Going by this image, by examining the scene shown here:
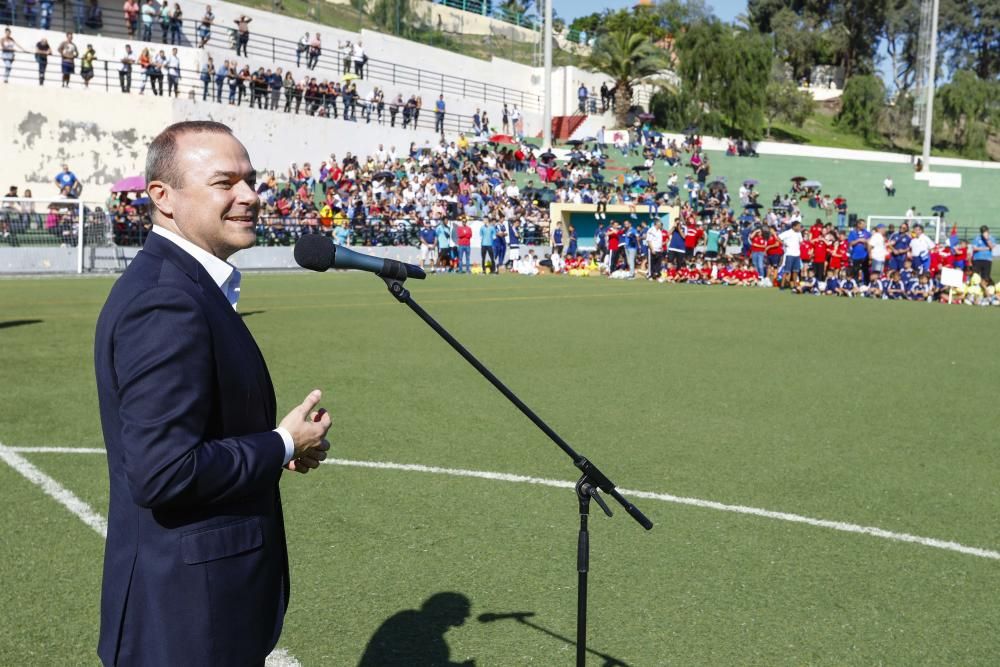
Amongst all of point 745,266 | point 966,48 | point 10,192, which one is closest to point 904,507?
point 745,266

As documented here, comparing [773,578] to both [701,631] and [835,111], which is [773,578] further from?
[835,111]

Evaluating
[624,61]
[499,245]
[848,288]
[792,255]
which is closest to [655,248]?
[792,255]

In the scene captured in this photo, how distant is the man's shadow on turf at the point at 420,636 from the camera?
412 cm

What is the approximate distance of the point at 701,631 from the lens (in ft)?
14.4

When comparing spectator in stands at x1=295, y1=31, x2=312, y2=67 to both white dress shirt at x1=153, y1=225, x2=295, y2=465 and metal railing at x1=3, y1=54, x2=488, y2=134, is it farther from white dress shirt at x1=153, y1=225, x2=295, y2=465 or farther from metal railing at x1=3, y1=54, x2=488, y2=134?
white dress shirt at x1=153, y1=225, x2=295, y2=465

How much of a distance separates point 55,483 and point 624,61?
57.2 meters

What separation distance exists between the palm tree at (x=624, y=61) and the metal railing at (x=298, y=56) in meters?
5.90

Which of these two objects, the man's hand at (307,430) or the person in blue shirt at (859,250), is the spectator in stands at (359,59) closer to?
the person in blue shirt at (859,250)

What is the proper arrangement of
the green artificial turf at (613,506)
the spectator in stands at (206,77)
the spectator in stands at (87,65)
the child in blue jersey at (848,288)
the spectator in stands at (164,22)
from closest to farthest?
the green artificial turf at (613,506)
the child in blue jersey at (848,288)
the spectator in stands at (87,65)
the spectator in stands at (206,77)
the spectator in stands at (164,22)

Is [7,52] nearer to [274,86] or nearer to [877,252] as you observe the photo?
[274,86]

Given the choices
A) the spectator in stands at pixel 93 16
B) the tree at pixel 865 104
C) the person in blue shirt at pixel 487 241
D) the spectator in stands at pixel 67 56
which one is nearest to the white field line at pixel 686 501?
the person in blue shirt at pixel 487 241

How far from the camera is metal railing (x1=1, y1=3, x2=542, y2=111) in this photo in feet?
124

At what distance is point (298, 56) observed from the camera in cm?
4297

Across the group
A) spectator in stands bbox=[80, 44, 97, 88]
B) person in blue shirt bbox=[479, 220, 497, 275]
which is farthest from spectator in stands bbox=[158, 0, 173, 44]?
person in blue shirt bbox=[479, 220, 497, 275]
